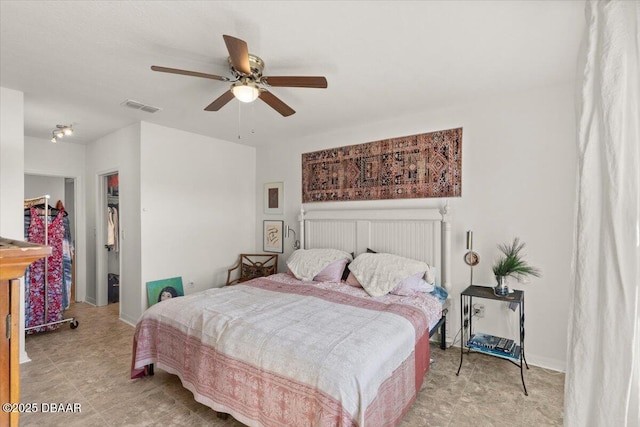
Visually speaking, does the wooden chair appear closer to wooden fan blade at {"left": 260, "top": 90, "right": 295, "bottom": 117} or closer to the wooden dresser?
wooden fan blade at {"left": 260, "top": 90, "right": 295, "bottom": 117}

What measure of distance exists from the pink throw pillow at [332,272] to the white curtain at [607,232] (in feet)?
8.60

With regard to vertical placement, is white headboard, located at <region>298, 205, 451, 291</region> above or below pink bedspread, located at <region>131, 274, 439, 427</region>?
above

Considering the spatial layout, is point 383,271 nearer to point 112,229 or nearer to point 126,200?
point 126,200

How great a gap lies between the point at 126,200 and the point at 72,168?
1664 mm

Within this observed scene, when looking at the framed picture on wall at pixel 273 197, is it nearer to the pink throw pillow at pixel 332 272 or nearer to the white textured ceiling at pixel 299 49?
the pink throw pillow at pixel 332 272

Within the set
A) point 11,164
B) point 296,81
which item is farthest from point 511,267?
point 11,164

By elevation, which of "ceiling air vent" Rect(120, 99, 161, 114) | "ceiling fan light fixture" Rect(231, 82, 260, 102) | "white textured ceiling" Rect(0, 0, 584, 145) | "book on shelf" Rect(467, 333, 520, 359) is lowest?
"book on shelf" Rect(467, 333, 520, 359)

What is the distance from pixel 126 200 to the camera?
13.1ft

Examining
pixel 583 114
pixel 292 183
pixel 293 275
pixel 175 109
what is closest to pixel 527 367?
pixel 293 275

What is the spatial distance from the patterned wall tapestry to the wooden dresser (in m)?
3.24

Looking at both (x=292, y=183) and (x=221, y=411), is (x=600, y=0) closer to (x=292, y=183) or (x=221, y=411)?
(x=221, y=411)

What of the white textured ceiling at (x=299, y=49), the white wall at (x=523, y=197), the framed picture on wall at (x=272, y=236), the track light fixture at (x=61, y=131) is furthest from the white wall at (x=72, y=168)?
the white wall at (x=523, y=197)

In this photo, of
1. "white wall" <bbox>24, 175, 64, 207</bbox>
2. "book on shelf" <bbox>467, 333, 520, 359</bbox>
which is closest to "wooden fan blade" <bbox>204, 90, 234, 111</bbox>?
"book on shelf" <bbox>467, 333, 520, 359</bbox>

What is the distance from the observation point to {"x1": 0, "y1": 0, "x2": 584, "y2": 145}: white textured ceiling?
1.74 meters
